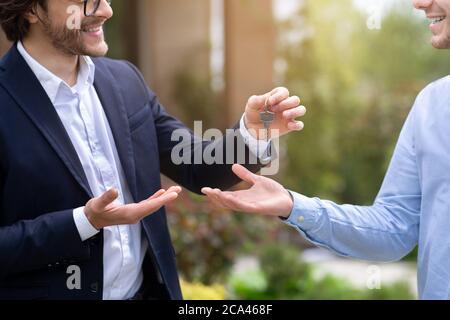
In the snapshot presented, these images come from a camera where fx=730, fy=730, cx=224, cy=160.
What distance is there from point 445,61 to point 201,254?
10.3 meters

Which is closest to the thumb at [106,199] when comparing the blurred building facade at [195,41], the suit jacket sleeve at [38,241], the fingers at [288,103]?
the suit jacket sleeve at [38,241]

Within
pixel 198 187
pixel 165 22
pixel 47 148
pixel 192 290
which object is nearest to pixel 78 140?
pixel 47 148

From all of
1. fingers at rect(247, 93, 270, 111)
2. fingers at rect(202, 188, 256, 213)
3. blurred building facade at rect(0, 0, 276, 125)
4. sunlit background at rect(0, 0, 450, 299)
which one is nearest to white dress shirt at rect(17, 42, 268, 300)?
fingers at rect(247, 93, 270, 111)

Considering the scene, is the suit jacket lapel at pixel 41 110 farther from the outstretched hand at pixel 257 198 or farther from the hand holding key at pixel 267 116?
the hand holding key at pixel 267 116

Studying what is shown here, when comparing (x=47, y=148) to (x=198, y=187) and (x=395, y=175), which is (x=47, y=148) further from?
(x=395, y=175)

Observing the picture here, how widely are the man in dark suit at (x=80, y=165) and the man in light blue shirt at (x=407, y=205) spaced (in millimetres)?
239

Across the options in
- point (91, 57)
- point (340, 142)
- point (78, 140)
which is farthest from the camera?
point (340, 142)

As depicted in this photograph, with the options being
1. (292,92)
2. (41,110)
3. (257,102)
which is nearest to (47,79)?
(41,110)

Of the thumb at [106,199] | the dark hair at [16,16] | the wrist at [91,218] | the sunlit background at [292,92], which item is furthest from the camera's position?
the sunlit background at [292,92]

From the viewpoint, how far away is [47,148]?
6.79ft

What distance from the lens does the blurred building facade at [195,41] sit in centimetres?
743

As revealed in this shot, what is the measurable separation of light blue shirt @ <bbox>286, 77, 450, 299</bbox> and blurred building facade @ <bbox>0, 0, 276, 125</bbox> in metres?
5.44

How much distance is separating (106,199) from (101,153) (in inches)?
15.1

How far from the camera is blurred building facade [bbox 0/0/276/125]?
7.43 metres
